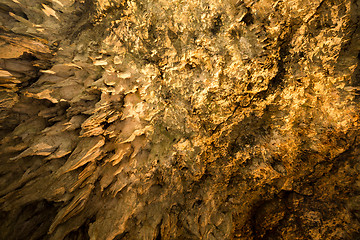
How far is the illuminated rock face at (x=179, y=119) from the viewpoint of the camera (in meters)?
2.47

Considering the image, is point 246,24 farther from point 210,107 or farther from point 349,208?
point 349,208

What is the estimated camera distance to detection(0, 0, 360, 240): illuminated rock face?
2.47 meters

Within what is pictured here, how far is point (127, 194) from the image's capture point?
119 inches

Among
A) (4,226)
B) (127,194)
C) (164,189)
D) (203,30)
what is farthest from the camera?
(164,189)

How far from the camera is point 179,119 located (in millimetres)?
3244

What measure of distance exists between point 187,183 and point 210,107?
193 cm

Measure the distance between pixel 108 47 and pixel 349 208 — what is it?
5.76 metres

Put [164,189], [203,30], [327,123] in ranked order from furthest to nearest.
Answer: [164,189]
[203,30]
[327,123]

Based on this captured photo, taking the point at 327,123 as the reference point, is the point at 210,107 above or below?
above

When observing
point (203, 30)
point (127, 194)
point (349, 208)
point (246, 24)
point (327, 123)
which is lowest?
point (349, 208)

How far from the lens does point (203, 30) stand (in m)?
2.82

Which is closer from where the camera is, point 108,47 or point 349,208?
point 349,208

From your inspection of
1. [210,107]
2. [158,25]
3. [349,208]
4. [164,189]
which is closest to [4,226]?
[164,189]

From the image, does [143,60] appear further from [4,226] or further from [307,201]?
[307,201]
